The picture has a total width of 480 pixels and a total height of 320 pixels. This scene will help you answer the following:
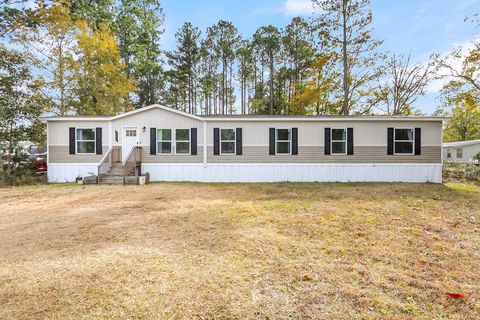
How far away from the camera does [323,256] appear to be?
3.25 meters

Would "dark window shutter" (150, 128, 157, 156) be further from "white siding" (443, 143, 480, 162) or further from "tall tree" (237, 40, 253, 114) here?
"white siding" (443, 143, 480, 162)

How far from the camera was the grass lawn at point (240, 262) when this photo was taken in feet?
7.13

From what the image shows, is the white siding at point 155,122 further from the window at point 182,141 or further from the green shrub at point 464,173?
the green shrub at point 464,173

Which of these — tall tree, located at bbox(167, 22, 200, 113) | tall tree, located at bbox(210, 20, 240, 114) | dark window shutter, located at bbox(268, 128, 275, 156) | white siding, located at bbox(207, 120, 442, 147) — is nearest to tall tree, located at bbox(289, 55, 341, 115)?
tall tree, located at bbox(210, 20, 240, 114)

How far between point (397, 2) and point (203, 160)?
13.8 metres

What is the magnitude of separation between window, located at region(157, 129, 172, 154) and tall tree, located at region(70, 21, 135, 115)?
752 centimetres

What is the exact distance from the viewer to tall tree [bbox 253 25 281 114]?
21531 millimetres

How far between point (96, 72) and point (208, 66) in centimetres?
1095

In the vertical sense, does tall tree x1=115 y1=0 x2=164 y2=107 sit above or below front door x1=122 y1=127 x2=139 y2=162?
above

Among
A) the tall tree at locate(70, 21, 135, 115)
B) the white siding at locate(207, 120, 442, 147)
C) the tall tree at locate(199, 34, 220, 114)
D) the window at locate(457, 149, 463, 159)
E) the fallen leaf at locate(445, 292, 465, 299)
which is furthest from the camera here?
the window at locate(457, 149, 463, 159)

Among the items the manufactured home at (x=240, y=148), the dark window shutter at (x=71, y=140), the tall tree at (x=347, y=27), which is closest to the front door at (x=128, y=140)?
the manufactured home at (x=240, y=148)

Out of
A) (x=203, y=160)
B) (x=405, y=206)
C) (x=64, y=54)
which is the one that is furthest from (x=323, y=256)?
(x=64, y=54)

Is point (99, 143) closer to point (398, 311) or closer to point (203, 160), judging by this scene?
point (203, 160)

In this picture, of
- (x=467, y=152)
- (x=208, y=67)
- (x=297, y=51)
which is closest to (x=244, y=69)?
(x=208, y=67)
